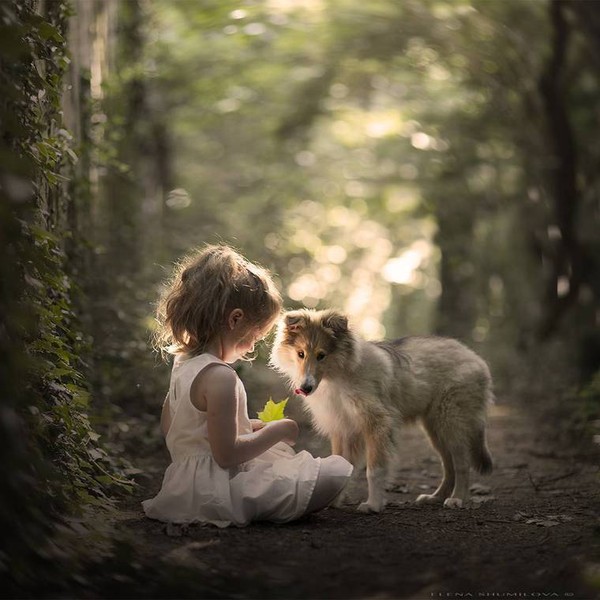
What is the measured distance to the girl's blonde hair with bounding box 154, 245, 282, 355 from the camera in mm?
5414

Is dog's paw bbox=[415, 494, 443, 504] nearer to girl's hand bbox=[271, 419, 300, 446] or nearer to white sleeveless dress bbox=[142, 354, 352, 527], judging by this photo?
white sleeveless dress bbox=[142, 354, 352, 527]

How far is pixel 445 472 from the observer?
702 cm

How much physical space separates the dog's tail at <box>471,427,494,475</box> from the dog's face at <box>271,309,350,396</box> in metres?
1.33

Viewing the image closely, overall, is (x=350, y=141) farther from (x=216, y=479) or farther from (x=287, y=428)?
(x=216, y=479)

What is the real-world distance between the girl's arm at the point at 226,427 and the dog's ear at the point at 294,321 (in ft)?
4.33

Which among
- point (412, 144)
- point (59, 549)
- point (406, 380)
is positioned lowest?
point (412, 144)

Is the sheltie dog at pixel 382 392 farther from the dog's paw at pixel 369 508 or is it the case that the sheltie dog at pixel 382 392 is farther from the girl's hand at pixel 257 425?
the girl's hand at pixel 257 425

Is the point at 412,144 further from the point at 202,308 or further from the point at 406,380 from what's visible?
the point at 202,308

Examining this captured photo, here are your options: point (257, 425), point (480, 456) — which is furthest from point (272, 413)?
point (480, 456)

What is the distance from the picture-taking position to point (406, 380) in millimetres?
6828

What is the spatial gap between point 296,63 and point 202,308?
14.6m

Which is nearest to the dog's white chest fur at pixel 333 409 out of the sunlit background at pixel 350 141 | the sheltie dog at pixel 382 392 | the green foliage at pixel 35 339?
the sheltie dog at pixel 382 392

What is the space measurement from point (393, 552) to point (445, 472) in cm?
235

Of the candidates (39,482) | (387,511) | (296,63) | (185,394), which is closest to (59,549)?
(39,482)
